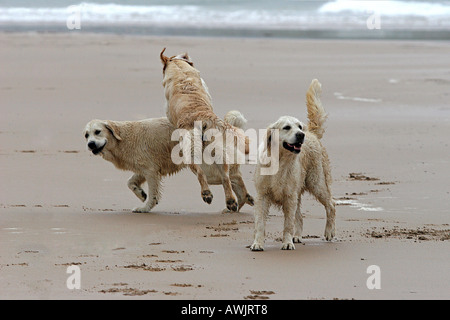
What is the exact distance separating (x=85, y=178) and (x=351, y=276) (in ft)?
17.4

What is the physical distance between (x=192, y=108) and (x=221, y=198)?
1.30 m

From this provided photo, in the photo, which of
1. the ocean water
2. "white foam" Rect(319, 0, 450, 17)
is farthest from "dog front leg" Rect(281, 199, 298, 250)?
"white foam" Rect(319, 0, 450, 17)

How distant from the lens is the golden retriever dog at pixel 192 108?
9359 millimetres

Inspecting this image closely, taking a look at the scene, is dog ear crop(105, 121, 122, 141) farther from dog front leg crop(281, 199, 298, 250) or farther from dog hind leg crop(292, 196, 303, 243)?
dog front leg crop(281, 199, 298, 250)

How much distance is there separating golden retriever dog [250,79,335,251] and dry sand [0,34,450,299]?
0.65 feet

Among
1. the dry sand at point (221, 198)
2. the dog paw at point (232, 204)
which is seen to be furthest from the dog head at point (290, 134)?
the dog paw at point (232, 204)

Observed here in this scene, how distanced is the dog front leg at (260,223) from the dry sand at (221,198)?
0.10 meters

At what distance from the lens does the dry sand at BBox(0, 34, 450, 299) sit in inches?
262

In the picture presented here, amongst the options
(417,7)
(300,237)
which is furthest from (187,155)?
(417,7)

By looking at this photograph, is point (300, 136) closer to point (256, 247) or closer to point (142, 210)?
point (256, 247)

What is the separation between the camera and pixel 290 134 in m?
7.52

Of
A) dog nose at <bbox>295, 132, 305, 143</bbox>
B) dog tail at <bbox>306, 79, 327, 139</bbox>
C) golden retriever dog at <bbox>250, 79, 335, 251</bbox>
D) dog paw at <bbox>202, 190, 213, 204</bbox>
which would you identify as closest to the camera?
dog nose at <bbox>295, 132, 305, 143</bbox>

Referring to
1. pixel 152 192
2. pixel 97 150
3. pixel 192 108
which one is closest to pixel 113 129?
pixel 97 150

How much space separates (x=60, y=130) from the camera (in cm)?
1444
